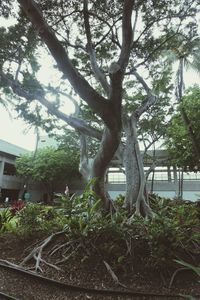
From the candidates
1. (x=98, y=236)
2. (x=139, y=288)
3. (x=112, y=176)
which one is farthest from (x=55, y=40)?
(x=112, y=176)

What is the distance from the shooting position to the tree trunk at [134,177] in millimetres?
6016

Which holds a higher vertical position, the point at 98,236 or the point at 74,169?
the point at 74,169

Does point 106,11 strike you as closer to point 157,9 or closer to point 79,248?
point 157,9

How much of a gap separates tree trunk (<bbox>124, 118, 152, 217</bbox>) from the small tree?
15.7 metres

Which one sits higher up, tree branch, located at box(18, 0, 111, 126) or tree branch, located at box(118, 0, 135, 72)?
tree branch, located at box(118, 0, 135, 72)

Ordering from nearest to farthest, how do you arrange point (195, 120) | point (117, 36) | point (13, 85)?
point (13, 85)
point (117, 36)
point (195, 120)

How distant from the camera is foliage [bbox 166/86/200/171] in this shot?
428 inches

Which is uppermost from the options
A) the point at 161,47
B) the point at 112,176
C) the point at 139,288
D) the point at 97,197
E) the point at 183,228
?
the point at 161,47

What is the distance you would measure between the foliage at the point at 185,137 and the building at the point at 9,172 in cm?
1641

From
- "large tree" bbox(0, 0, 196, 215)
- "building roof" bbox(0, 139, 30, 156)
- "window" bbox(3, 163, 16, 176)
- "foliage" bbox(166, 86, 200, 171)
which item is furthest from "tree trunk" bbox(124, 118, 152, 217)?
"window" bbox(3, 163, 16, 176)

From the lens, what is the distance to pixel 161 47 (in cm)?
773

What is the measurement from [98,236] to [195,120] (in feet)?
23.9

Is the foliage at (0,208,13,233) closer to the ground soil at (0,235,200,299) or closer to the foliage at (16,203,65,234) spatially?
the foliage at (16,203,65,234)

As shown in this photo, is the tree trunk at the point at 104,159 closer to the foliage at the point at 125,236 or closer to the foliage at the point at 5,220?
the foliage at the point at 125,236
